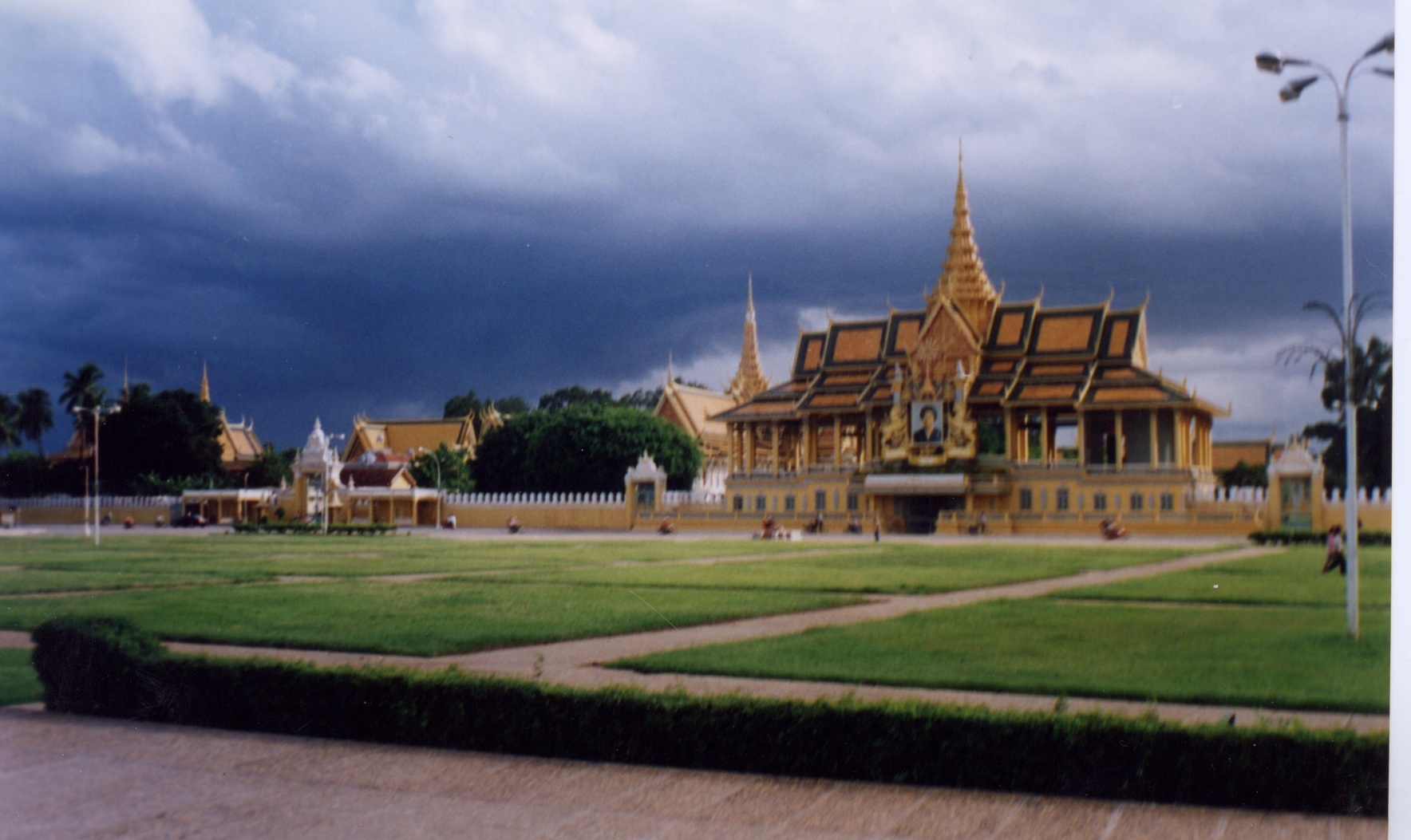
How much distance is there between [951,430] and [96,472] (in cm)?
3405

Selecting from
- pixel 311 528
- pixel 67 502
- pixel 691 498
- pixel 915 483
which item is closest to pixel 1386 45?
pixel 67 502

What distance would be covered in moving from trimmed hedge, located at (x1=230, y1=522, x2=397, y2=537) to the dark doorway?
958 inches

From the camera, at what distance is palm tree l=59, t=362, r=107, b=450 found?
39.8 ft

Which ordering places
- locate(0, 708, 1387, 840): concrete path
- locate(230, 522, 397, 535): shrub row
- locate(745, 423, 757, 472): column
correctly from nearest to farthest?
locate(0, 708, 1387, 840): concrete path
locate(230, 522, 397, 535): shrub row
locate(745, 423, 757, 472): column

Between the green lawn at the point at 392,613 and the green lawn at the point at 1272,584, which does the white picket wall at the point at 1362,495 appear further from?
the green lawn at the point at 392,613

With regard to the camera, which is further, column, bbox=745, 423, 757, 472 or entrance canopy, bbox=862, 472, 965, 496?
column, bbox=745, 423, 757, 472

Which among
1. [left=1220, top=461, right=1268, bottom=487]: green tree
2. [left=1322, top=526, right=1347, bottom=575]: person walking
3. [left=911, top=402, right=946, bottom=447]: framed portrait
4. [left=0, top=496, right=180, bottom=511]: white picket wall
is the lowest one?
[left=1322, top=526, right=1347, bottom=575]: person walking

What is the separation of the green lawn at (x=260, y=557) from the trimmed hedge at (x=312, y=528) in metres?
0.15

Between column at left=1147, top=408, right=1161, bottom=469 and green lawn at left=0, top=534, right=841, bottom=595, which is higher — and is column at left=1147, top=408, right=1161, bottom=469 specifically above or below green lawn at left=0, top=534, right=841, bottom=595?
above

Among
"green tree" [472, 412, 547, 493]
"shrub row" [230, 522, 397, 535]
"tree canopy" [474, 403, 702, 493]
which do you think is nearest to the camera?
"green tree" [472, 412, 547, 493]

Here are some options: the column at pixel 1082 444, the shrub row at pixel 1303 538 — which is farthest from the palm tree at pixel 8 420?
the column at pixel 1082 444

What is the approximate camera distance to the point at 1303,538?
1485 cm

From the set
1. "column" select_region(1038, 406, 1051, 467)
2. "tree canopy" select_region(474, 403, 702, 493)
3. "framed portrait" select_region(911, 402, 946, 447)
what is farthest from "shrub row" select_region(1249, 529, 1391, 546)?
"framed portrait" select_region(911, 402, 946, 447)

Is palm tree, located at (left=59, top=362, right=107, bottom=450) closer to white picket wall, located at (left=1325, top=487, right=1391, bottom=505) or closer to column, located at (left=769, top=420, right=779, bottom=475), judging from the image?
white picket wall, located at (left=1325, top=487, right=1391, bottom=505)
